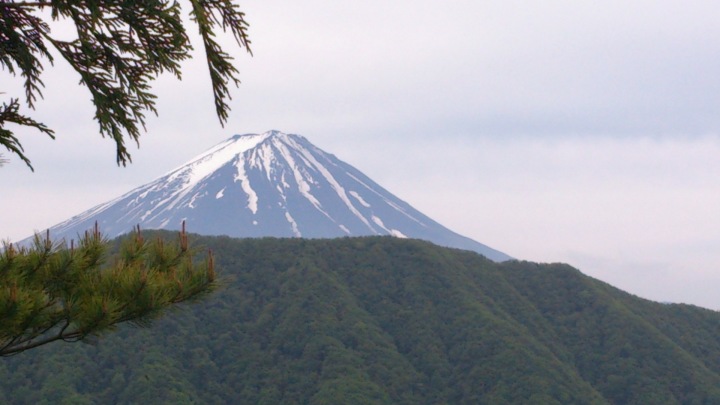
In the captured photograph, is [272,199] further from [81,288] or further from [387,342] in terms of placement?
[81,288]

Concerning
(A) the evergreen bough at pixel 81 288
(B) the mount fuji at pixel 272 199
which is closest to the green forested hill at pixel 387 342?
(A) the evergreen bough at pixel 81 288

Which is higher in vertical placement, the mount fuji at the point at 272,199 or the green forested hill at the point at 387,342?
the mount fuji at the point at 272,199

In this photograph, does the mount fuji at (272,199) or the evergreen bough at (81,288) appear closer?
the evergreen bough at (81,288)

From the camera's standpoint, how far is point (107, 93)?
8.66 m

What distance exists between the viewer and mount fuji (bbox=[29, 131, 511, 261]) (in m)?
164

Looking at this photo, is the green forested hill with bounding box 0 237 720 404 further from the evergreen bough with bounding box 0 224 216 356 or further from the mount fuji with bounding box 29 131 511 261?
the mount fuji with bounding box 29 131 511 261

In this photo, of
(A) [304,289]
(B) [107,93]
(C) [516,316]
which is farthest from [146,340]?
(B) [107,93]

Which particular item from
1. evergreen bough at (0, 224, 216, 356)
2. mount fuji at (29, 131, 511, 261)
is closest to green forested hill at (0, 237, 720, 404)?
evergreen bough at (0, 224, 216, 356)

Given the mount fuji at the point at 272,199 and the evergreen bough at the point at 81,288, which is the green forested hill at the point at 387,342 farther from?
the mount fuji at the point at 272,199

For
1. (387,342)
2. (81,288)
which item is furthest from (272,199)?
(81,288)

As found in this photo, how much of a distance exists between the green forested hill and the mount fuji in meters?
90.5

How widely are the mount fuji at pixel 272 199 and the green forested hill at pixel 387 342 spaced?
297 ft

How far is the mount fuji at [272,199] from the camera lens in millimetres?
163875

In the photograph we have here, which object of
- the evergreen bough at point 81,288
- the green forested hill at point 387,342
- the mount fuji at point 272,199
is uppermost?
the mount fuji at point 272,199
